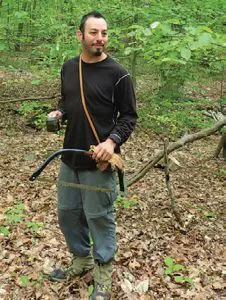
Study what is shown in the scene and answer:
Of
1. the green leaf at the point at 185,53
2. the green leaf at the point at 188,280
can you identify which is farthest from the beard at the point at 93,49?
the green leaf at the point at 188,280

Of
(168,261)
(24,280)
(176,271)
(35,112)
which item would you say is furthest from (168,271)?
(35,112)

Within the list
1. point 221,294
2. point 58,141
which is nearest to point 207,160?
point 58,141

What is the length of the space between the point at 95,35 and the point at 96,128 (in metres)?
0.81

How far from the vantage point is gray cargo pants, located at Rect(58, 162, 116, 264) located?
3.40m

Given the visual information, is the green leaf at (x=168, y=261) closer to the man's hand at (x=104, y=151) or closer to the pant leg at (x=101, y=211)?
the pant leg at (x=101, y=211)

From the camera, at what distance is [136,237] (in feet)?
17.0

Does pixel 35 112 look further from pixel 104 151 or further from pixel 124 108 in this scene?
pixel 104 151

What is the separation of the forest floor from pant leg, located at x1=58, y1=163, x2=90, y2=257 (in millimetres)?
474

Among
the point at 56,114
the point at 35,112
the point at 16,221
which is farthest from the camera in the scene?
the point at 35,112

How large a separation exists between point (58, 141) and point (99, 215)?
22.0 feet

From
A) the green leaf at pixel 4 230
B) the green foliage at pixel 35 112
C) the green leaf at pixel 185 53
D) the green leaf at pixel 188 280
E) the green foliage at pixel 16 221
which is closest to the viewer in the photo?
the green leaf at pixel 185 53

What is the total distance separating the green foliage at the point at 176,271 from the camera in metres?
4.15

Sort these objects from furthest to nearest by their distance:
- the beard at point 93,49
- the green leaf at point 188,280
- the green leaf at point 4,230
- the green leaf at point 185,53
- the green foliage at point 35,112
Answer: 1. the green foliage at point 35,112
2. the green leaf at point 4,230
3. the green leaf at point 188,280
4. the green leaf at point 185,53
5. the beard at point 93,49

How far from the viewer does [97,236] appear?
353cm
